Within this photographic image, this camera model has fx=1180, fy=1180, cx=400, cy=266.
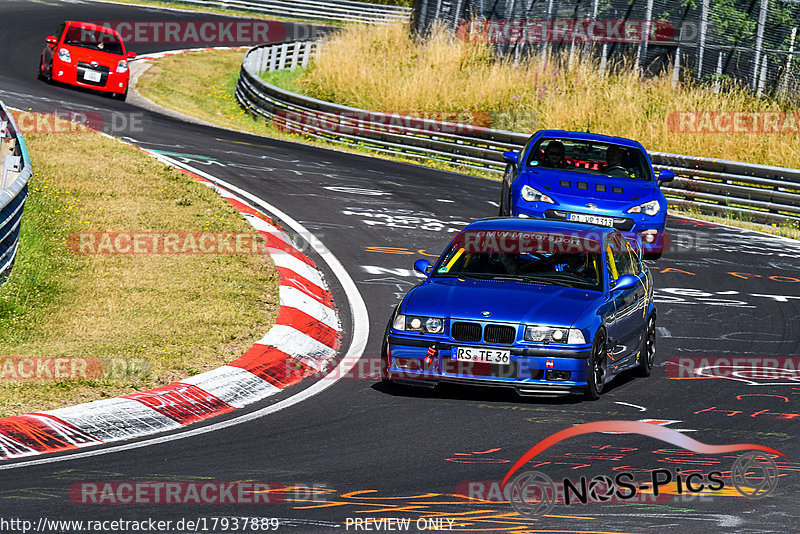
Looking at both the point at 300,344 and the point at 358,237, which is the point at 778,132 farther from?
the point at 300,344

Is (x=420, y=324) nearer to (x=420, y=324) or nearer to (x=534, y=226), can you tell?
(x=420, y=324)

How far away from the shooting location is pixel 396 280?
13570mm

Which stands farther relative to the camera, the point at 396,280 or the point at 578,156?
the point at 578,156

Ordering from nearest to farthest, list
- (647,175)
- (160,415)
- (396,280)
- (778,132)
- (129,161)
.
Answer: (160,415), (396,280), (647,175), (129,161), (778,132)

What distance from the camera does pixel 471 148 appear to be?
1008 inches

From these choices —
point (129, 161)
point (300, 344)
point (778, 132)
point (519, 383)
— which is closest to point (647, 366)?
point (519, 383)

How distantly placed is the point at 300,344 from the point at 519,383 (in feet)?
7.89

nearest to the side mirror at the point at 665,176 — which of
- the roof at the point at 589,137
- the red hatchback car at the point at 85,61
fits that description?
the roof at the point at 589,137

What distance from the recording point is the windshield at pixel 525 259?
9781 millimetres

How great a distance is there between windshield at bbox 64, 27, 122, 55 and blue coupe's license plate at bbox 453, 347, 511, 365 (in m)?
23.2

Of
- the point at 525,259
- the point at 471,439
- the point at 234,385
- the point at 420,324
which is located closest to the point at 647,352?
the point at 525,259

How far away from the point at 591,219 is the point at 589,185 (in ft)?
1.93

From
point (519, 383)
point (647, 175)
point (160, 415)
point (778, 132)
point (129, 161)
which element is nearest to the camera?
point (160, 415)

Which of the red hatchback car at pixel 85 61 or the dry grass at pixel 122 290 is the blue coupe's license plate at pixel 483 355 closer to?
the dry grass at pixel 122 290
